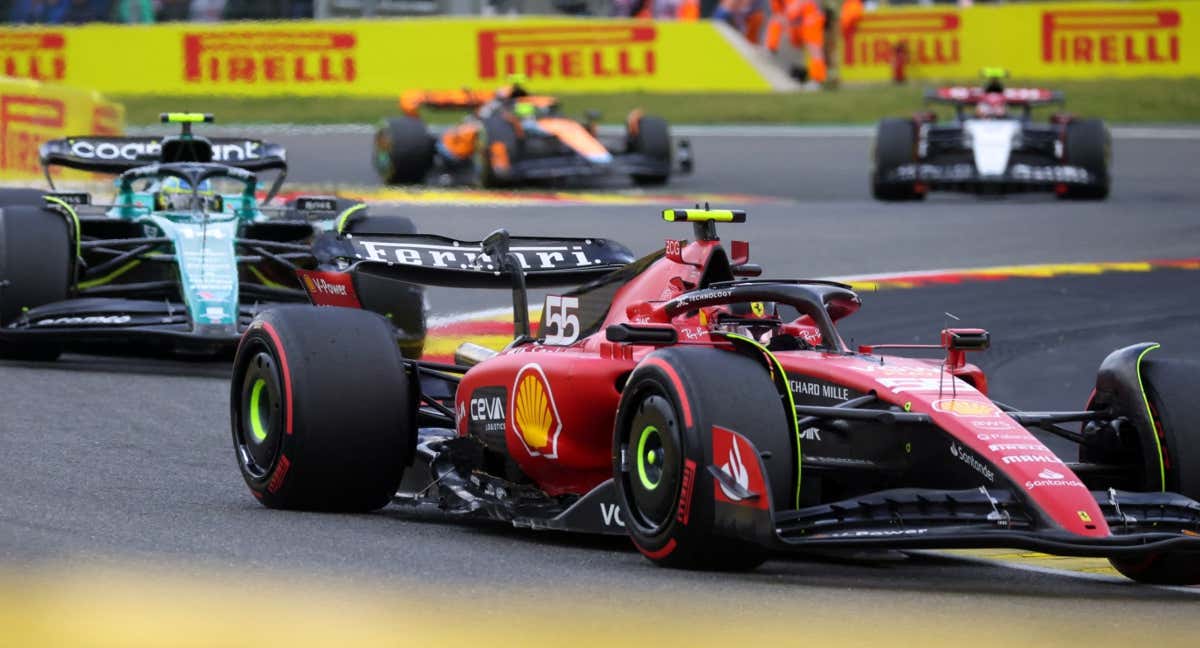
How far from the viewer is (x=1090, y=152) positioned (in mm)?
23781

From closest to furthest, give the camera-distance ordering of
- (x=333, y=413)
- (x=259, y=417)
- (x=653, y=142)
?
(x=333, y=413) → (x=259, y=417) → (x=653, y=142)

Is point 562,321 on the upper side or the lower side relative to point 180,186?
lower

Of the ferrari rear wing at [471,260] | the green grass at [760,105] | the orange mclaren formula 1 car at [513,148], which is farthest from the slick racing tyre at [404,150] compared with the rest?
the ferrari rear wing at [471,260]

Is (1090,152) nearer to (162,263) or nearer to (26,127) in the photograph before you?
(26,127)

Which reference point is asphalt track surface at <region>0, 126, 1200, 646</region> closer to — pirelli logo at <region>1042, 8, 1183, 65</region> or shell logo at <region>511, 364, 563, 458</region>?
Result: shell logo at <region>511, 364, 563, 458</region>

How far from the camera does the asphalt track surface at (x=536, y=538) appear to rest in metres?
6.57

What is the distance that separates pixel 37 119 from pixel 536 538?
59.0ft

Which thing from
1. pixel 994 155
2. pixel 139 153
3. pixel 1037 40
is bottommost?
pixel 994 155

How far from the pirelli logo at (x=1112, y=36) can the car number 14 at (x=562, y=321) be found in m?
25.5

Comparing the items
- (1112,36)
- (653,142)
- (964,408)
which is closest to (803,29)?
(1112,36)

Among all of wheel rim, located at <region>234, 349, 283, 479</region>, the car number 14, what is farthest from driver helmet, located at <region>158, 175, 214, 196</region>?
the car number 14

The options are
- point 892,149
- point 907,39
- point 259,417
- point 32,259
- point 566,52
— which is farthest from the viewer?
point 566,52

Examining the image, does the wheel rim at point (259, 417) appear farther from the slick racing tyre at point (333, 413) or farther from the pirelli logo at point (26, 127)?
the pirelli logo at point (26, 127)

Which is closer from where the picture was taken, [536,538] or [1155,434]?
[1155,434]
